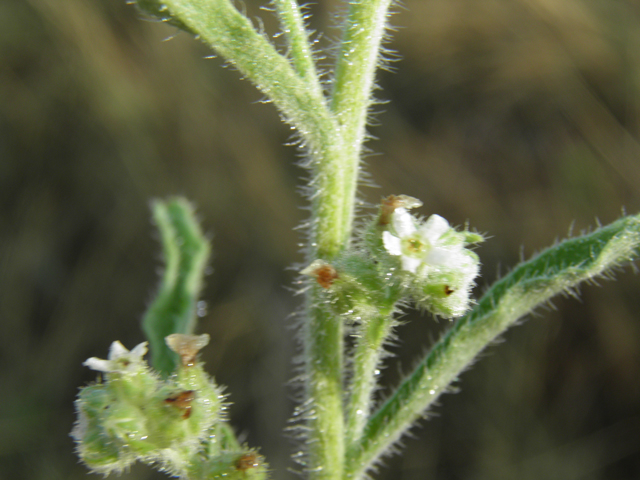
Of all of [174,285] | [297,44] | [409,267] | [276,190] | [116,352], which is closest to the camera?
[409,267]

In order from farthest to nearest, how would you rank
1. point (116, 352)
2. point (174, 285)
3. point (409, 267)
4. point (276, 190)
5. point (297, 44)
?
point (276, 190) < point (174, 285) < point (297, 44) < point (116, 352) < point (409, 267)

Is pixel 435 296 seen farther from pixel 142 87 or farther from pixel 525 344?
pixel 142 87

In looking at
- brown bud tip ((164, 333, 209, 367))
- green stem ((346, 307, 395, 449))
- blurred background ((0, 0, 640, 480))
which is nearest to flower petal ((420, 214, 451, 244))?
green stem ((346, 307, 395, 449))

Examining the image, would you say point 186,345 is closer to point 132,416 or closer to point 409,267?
point 132,416

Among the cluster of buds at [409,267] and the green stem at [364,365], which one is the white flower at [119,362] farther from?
the green stem at [364,365]

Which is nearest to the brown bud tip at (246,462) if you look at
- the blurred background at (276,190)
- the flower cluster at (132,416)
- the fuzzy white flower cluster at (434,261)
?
the flower cluster at (132,416)

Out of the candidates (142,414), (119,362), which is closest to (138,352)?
(119,362)
